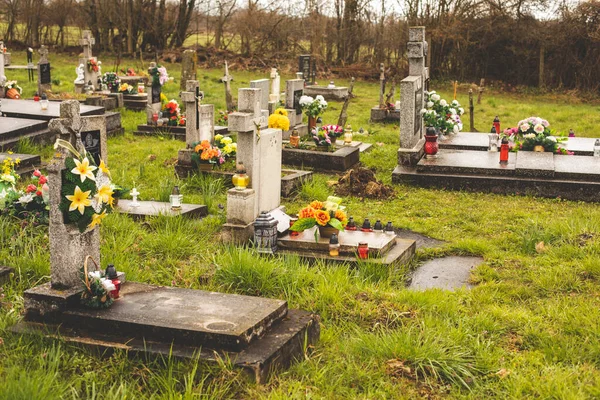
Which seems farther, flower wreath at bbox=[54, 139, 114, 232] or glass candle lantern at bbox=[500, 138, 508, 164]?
glass candle lantern at bbox=[500, 138, 508, 164]

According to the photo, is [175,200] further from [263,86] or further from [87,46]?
[87,46]

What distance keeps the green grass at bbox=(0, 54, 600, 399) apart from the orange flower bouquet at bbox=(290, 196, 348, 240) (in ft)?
1.48

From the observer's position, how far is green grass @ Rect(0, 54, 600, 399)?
4.51 metres

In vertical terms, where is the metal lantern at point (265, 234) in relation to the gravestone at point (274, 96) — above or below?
below

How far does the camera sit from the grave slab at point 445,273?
6746mm

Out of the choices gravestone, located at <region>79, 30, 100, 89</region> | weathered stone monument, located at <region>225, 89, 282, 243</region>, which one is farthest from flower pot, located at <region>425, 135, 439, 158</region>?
gravestone, located at <region>79, 30, 100, 89</region>

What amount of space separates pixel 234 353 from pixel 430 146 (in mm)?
7279

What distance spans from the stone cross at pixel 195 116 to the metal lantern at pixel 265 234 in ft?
13.3

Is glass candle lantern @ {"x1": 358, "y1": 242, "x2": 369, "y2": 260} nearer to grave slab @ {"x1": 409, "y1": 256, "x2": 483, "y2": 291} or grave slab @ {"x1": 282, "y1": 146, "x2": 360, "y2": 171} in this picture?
grave slab @ {"x1": 409, "y1": 256, "x2": 483, "y2": 291}

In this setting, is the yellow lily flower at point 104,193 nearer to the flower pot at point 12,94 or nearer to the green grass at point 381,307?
the green grass at point 381,307

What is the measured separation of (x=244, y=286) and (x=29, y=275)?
5.82 ft

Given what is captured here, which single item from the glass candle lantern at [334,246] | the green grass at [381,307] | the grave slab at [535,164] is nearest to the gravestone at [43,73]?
the green grass at [381,307]

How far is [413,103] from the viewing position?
11.2 metres

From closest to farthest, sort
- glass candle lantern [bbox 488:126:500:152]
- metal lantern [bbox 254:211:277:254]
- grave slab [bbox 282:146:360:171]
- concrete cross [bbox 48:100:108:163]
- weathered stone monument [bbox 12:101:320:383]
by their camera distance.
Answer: weathered stone monument [bbox 12:101:320:383]
concrete cross [bbox 48:100:108:163]
metal lantern [bbox 254:211:277:254]
grave slab [bbox 282:146:360:171]
glass candle lantern [bbox 488:126:500:152]
